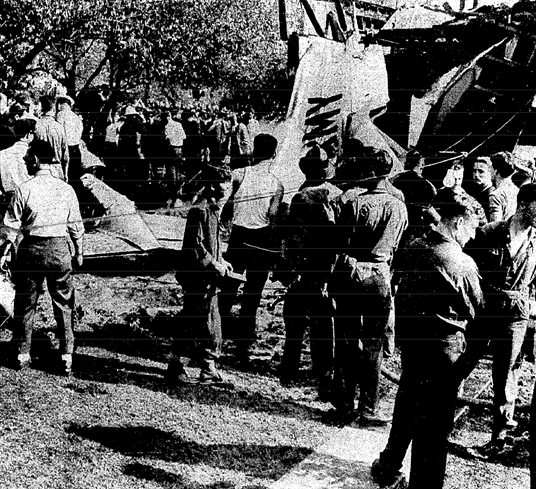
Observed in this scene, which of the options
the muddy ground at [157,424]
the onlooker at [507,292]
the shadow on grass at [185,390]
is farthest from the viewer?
the shadow on grass at [185,390]

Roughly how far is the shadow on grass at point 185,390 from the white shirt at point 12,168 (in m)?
2.91

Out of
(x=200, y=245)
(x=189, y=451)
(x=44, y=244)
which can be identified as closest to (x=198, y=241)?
(x=200, y=245)

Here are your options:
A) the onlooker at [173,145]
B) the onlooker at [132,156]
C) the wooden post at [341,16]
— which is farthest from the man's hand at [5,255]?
the onlooker at [173,145]

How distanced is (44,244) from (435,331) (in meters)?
3.74

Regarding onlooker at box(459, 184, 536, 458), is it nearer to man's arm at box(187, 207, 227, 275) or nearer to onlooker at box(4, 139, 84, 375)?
man's arm at box(187, 207, 227, 275)

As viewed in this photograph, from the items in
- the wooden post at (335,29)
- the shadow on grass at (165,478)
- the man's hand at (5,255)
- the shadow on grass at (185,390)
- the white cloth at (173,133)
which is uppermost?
the wooden post at (335,29)

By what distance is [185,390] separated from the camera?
650cm

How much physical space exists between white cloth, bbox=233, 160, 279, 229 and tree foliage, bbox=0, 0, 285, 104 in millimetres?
9920

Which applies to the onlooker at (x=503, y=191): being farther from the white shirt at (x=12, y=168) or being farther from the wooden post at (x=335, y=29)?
the white shirt at (x=12, y=168)

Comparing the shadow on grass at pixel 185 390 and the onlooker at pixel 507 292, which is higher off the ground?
the onlooker at pixel 507 292

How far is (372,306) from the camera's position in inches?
228

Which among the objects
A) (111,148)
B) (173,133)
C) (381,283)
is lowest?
(381,283)

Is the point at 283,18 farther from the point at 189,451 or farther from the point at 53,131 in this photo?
the point at 189,451

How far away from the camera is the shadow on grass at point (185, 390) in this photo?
20.5 feet
